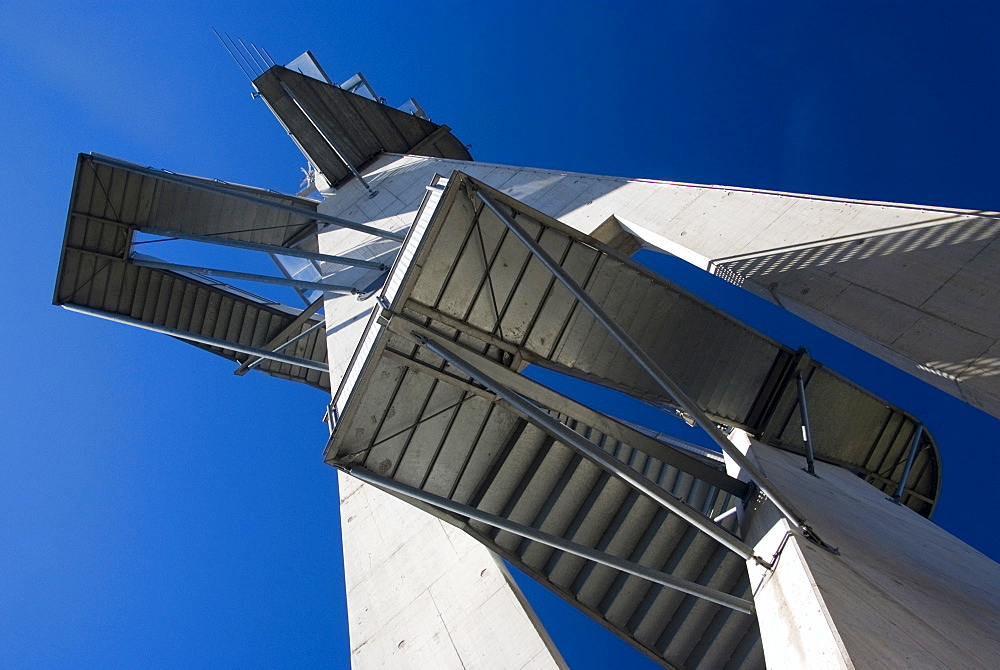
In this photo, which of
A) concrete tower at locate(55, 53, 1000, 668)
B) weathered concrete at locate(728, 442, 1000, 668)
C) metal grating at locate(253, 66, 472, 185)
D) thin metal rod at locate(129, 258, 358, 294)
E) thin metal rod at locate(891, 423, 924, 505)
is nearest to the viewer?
weathered concrete at locate(728, 442, 1000, 668)

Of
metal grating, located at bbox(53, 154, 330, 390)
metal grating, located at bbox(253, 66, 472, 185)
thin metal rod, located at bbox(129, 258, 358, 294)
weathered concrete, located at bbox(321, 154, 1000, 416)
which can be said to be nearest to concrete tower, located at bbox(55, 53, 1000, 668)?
weathered concrete, located at bbox(321, 154, 1000, 416)

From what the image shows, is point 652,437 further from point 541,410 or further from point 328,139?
point 328,139

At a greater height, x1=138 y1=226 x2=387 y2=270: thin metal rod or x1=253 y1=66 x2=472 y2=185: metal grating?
x1=253 y1=66 x2=472 y2=185: metal grating

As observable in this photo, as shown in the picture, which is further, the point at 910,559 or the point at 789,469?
the point at 789,469

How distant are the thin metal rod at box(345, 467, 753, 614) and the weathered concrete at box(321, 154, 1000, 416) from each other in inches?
136

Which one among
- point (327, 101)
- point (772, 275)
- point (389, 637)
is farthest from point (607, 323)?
point (327, 101)

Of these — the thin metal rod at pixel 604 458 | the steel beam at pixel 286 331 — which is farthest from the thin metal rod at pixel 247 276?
the thin metal rod at pixel 604 458

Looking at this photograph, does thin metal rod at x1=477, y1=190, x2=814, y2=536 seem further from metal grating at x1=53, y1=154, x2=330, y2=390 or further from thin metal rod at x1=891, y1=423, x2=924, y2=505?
metal grating at x1=53, y1=154, x2=330, y2=390

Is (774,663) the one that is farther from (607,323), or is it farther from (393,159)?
(393,159)

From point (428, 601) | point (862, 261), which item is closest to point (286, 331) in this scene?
point (428, 601)

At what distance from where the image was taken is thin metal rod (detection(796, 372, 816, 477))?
11.4 meters

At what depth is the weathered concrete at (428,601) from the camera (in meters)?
10.6

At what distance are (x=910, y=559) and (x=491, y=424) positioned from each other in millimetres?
5581

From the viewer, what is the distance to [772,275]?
9617 mm
